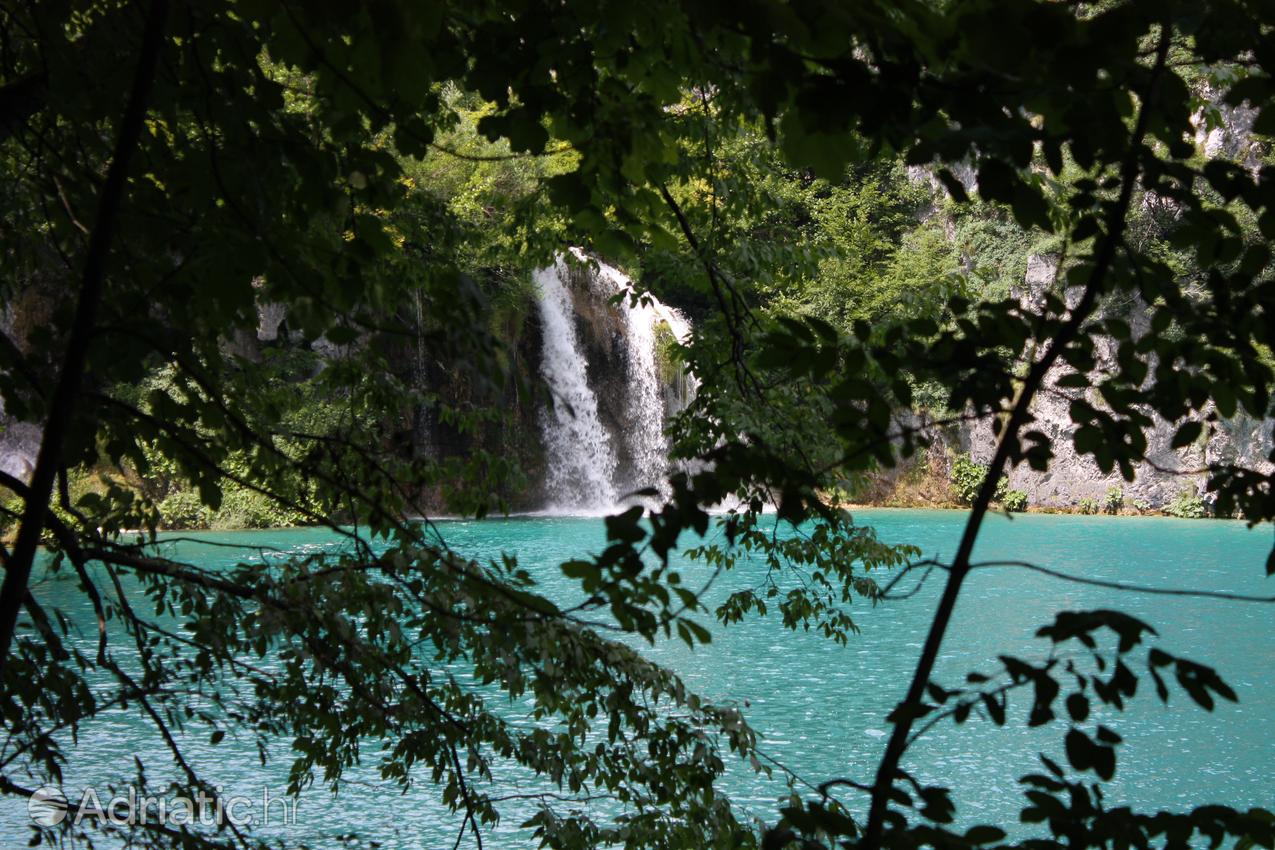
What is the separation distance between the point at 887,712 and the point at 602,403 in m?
15.3

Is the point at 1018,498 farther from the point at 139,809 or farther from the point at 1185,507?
the point at 139,809

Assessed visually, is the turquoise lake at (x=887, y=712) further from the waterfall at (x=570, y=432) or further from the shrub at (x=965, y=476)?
the shrub at (x=965, y=476)

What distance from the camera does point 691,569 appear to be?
12492mm

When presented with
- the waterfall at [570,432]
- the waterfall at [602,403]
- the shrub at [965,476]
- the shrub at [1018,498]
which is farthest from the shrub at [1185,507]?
the waterfall at [570,432]

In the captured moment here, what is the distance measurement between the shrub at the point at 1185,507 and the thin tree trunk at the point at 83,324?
24488mm

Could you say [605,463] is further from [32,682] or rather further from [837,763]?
[32,682]

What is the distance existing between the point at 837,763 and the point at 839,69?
603 cm

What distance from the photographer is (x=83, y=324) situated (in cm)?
127

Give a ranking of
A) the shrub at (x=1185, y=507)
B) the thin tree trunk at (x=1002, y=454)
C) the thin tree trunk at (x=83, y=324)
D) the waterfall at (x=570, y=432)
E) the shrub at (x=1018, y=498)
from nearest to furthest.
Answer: the thin tree trunk at (x=1002, y=454), the thin tree trunk at (x=83, y=324), the waterfall at (x=570, y=432), the shrub at (x=1185, y=507), the shrub at (x=1018, y=498)

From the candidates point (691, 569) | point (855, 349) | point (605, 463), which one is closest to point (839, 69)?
point (855, 349)

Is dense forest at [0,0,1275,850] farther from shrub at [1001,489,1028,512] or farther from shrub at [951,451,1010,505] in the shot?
shrub at [951,451,1010,505]

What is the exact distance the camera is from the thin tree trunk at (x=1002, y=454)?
1030mm

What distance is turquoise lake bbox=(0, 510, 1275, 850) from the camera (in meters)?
5.82

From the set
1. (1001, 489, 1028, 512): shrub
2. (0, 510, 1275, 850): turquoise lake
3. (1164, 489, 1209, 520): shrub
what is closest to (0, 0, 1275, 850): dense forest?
(0, 510, 1275, 850): turquoise lake
